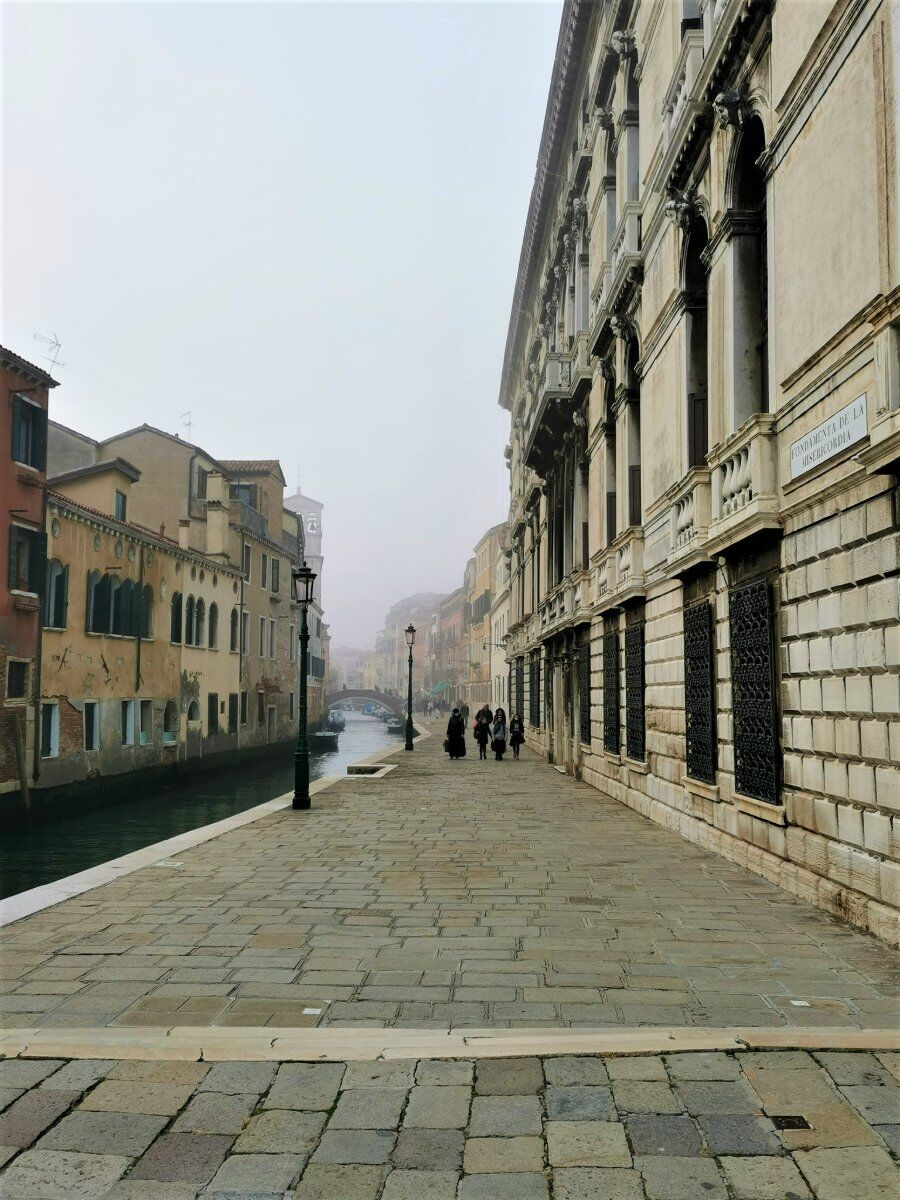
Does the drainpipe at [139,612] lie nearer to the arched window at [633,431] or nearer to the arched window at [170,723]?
the arched window at [170,723]

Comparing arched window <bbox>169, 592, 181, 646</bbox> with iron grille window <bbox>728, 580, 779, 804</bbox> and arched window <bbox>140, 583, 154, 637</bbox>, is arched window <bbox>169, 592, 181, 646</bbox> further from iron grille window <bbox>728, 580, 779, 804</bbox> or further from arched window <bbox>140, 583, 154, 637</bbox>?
iron grille window <bbox>728, 580, 779, 804</bbox>

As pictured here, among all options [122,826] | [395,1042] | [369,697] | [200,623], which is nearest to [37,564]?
[122,826]

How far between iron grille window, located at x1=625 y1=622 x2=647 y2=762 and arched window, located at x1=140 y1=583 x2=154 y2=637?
17.2 meters

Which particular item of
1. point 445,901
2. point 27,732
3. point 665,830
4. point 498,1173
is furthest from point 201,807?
point 498,1173

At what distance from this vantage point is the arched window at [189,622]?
103 ft

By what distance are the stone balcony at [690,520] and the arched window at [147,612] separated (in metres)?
19.6

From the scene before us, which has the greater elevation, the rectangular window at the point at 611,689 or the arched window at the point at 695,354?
the arched window at the point at 695,354

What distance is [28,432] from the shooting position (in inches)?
806

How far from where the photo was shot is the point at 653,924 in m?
6.34

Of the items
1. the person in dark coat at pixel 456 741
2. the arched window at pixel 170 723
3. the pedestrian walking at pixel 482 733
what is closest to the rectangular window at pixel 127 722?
the arched window at pixel 170 723

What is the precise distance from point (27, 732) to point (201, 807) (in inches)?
249

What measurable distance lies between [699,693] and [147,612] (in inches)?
833

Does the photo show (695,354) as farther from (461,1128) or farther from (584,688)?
(461,1128)

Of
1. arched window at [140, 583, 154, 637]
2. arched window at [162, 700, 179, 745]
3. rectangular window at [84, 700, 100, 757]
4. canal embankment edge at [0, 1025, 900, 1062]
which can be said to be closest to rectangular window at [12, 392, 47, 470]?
rectangular window at [84, 700, 100, 757]
